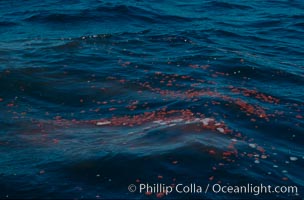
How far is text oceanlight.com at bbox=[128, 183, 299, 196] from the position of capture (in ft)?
21.8

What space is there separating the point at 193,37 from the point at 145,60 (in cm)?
309

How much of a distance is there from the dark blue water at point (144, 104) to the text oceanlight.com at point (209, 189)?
9 centimetres

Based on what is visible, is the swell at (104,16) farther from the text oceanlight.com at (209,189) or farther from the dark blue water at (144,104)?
the text oceanlight.com at (209,189)

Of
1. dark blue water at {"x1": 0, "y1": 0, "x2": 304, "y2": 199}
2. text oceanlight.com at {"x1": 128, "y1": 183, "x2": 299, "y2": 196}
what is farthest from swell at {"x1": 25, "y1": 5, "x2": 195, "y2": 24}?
text oceanlight.com at {"x1": 128, "y1": 183, "x2": 299, "y2": 196}

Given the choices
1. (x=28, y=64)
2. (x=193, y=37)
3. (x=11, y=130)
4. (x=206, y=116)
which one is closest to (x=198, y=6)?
(x=193, y=37)

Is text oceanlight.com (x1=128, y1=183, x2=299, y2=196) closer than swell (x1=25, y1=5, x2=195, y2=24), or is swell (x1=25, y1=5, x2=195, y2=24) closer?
text oceanlight.com (x1=128, y1=183, x2=299, y2=196)

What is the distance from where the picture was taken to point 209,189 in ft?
22.0

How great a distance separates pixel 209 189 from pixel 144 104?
343cm

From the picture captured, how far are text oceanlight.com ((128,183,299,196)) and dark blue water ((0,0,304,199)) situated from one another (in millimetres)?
88

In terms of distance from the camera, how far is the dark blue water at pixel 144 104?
7.10m

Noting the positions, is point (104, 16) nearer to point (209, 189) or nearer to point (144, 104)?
point (144, 104)

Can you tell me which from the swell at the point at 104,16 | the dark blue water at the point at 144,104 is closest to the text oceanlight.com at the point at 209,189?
the dark blue water at the point at 144,104

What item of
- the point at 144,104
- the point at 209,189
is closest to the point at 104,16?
the point at 144,104

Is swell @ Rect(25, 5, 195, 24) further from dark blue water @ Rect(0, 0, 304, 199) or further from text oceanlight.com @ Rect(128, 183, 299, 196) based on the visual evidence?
text oceanlight.com @ Rect(128, 183, 299, 196)
